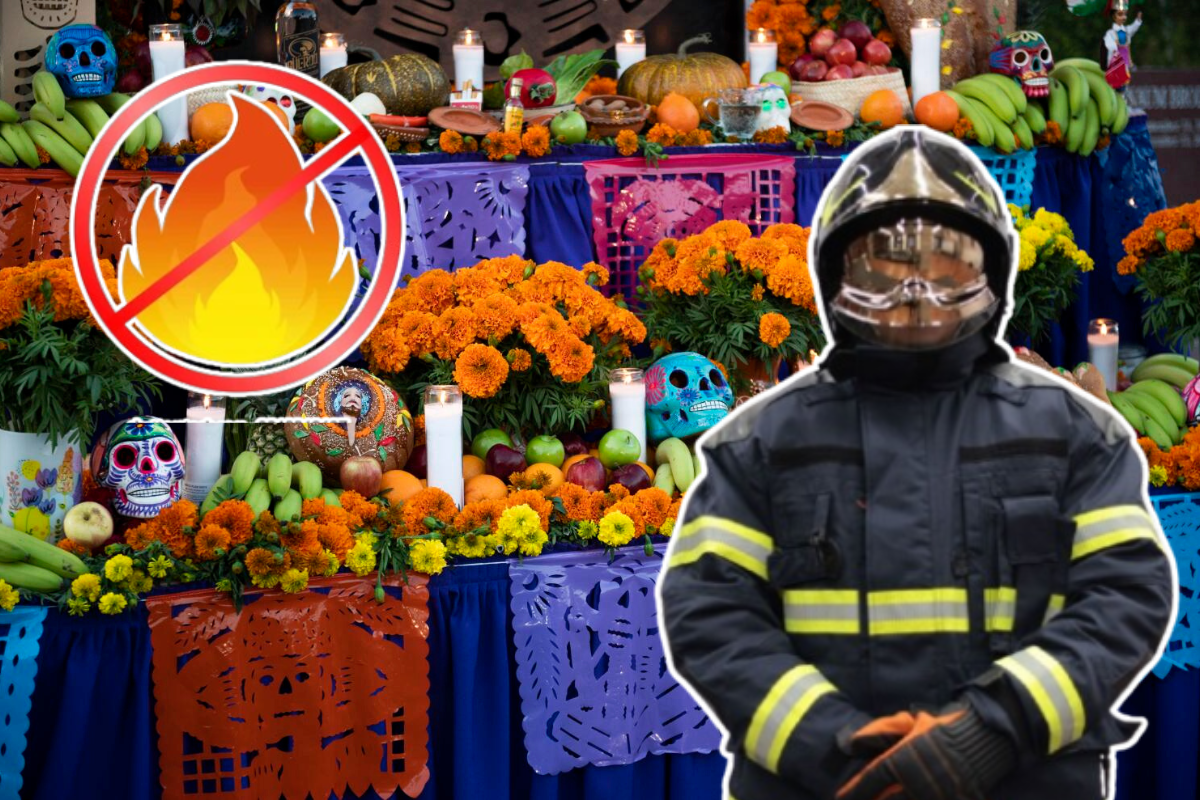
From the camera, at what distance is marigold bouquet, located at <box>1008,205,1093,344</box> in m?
5.20

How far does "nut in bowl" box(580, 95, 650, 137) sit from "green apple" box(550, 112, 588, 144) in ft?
0.18

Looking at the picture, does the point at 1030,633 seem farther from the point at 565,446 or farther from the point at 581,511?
the point at 565,446

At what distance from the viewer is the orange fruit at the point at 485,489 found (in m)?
3.88

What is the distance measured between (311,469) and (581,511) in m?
0.60

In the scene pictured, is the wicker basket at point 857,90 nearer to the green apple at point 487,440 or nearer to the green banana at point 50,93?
the green apple at point 487,440

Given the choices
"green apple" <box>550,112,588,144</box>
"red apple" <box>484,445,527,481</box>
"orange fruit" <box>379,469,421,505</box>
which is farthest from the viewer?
"green apple" <box>550,112,588,144</box>

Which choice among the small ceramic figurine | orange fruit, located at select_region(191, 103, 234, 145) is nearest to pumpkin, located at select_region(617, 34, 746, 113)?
the small ceramic figurine

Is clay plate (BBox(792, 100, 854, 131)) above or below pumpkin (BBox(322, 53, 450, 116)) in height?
below

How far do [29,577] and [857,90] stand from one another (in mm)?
3410

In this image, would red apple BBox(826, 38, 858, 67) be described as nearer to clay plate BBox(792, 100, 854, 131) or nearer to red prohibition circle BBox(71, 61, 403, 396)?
clay plate BBox(792, 100, 854, 131)

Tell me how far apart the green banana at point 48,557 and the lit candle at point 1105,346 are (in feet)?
9.82

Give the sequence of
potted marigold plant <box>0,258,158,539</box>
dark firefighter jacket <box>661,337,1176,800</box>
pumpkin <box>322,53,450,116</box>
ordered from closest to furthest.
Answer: dark firefighter jacket <box>661,337,1176,800</box> < potted marigold plant <box>0,258,158,539</box> < pumpkin <box>322,53,450,116</box>

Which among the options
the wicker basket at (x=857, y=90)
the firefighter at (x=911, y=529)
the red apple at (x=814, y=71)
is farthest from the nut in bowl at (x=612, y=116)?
the firefighter at (x=911, y=529)

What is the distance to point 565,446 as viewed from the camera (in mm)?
4188
